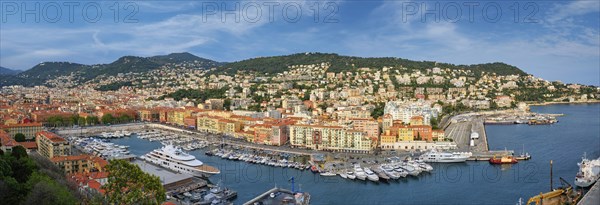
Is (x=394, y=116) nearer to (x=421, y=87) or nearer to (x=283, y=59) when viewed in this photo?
(x=421, y=87)

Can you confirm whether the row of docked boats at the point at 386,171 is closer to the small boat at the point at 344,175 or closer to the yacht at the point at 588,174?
the small boat at the point at 344,175

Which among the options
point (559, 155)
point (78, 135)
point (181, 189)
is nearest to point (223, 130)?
point (78, 135)

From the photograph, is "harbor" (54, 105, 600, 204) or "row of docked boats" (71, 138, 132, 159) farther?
"row of docked boats" (71, 138, 132, 159)

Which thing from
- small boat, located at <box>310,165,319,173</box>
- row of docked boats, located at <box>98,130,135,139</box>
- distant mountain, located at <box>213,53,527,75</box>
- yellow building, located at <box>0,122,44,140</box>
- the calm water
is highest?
distant mountain, located at <box>213,53,527,75</box>

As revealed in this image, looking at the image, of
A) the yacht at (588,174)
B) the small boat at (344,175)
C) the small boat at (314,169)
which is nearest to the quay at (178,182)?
the small boat at (314,169)

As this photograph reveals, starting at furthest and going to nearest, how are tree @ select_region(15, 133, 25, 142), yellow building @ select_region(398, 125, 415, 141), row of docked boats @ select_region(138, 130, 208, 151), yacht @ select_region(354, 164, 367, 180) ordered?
row of docked boats @ select_region(138, 130, 208, 151), yellow building @ select_region(398, 125, 415, 141), tree @ select_region(15, 133, 25, 142), yacht @ select_region(354, 164, 367, 180)

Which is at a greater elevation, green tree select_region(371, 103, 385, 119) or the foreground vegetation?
green tree select_region(371, 103, 385, 119)

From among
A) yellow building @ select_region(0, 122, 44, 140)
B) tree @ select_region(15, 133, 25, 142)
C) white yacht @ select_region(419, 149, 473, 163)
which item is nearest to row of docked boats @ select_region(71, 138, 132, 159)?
tree @ select_region(15, 133, 25, 142)

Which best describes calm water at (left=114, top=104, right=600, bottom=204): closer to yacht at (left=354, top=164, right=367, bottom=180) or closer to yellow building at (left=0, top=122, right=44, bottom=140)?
yacht at (left=354, top=164, right=367, bottom=180)
